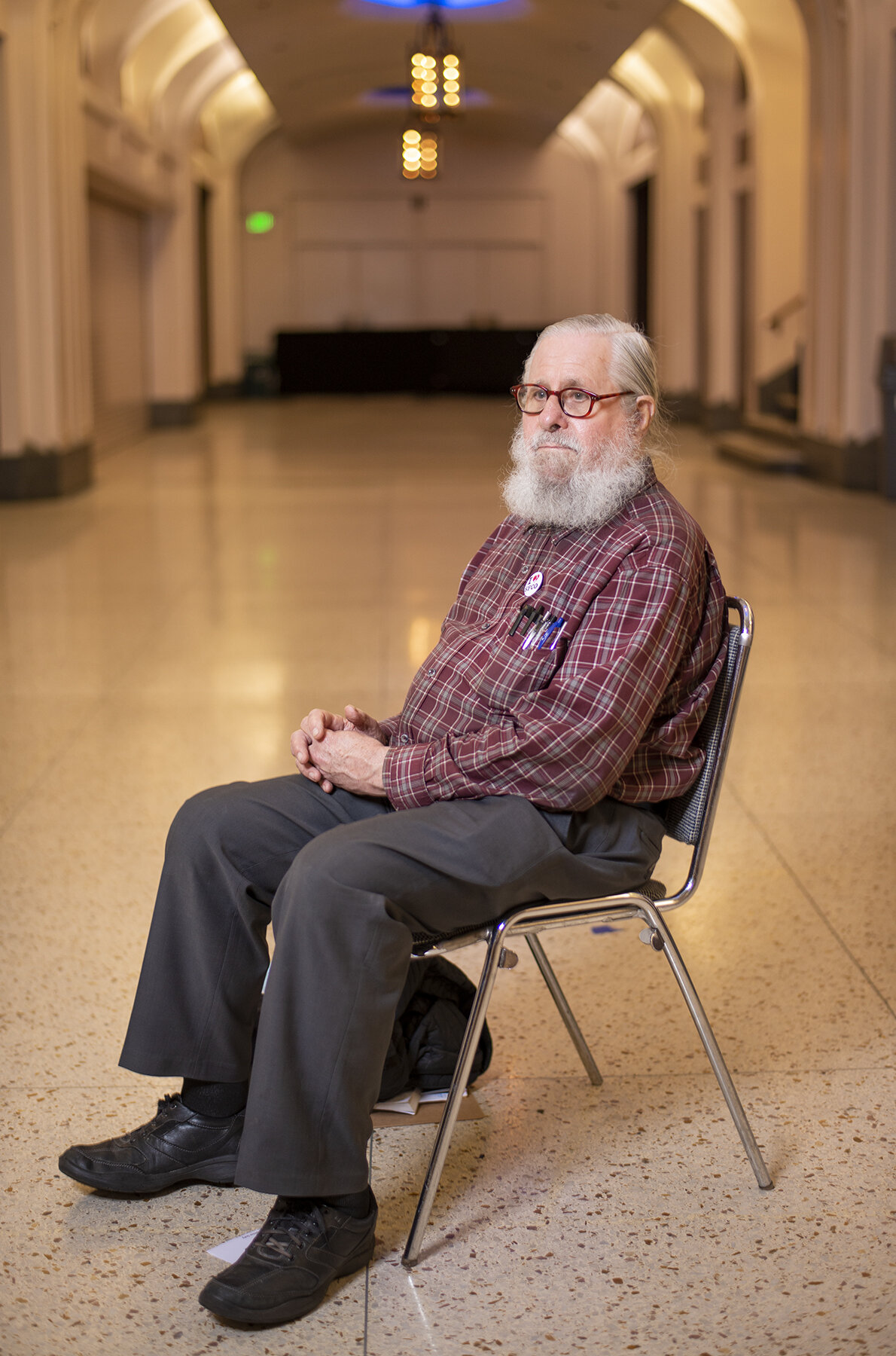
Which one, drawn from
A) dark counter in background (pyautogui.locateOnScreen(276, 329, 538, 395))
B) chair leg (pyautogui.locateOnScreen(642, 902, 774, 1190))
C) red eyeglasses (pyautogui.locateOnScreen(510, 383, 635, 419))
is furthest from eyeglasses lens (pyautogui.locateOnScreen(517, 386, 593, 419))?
dark counter in background (pyautogui.locateOnScreen(276, 329, 538, 395))

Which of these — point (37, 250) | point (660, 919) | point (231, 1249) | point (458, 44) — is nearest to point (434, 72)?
point (458, 44)

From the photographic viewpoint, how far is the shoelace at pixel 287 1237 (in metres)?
1.92

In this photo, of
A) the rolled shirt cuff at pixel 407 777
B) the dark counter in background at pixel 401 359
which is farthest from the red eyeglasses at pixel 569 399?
the dark counter in background at pixel 401 359

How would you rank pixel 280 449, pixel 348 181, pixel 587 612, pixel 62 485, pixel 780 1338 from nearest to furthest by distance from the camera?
1. pixel 780 1338
2. pixel 587 612
3. pixel 62 485
4. pixel 280 449
5. pixel 348 181

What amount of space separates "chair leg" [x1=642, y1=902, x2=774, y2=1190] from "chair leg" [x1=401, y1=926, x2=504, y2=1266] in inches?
10.7

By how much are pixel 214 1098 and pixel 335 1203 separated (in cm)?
33

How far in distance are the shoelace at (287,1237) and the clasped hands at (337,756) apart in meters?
0.63

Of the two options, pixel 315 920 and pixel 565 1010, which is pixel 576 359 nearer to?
pixel 315 920

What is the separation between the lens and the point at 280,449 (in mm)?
15523

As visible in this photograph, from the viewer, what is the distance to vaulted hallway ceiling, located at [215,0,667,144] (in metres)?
14.8

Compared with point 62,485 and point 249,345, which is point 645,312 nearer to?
point 249,345

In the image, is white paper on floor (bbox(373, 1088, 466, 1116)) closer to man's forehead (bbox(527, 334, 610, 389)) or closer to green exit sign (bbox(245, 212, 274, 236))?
man's forehead (bbox(527, 334, 610, 389))

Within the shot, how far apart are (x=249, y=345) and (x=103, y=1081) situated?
25.5 metres

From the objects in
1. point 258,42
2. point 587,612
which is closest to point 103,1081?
point 587,612
